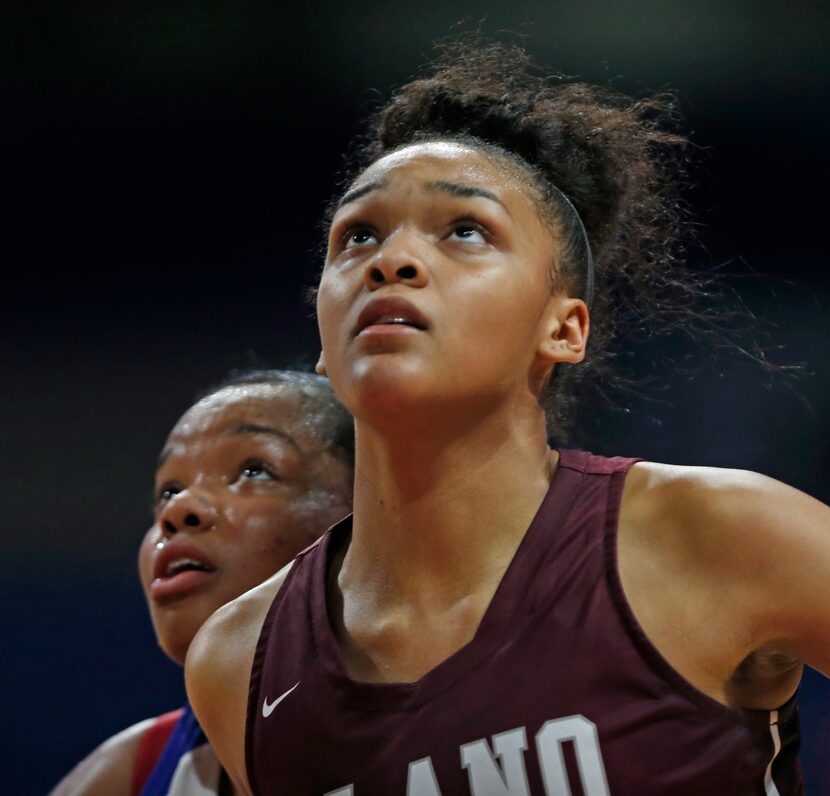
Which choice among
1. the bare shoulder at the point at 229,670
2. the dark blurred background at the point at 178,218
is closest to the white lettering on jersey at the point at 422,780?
the bare shoulder at the point at 229,670

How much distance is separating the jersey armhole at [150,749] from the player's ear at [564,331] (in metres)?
1.08

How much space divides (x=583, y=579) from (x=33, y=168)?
2240 mm

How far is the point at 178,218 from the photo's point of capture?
3.11 m

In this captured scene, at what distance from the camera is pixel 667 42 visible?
3066 millimetres

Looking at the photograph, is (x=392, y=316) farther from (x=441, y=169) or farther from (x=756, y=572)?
(x=756, y=572)

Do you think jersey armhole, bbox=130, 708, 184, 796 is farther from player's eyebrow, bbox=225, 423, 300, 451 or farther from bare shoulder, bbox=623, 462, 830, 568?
bare shoulder, bbox=623, 462, 830, 568

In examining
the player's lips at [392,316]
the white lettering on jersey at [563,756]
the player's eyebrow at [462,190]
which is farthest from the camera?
the player's eyebrow at [462,190]

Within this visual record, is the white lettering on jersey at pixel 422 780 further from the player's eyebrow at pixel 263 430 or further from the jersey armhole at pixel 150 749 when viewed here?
the jersey armhole at pixel 150 749

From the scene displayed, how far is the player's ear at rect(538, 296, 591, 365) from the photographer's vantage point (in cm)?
158

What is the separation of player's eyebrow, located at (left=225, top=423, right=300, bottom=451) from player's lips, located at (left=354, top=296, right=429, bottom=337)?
60cm

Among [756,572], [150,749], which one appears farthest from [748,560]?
[150,749]

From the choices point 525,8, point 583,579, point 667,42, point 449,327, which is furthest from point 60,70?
point 583,579

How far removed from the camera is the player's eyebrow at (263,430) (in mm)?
2049

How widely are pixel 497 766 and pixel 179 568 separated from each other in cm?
80
